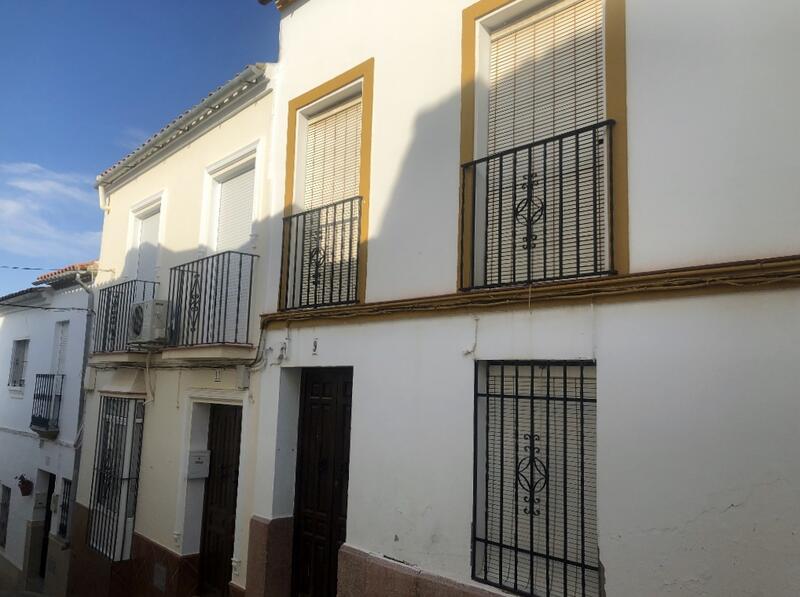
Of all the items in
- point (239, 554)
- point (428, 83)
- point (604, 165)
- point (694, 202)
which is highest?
point (428, 83)

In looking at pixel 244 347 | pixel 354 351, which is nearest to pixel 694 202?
pixel 354 351

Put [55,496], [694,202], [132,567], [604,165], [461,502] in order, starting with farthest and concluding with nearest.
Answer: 1. [55,496]
2. [132,567]
3. [461,502]
4. [604,165]
5. [694,202]

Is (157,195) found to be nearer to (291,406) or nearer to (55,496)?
(291,406)

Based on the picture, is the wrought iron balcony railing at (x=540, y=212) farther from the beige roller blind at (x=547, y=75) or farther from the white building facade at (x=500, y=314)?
the beige roller blind at (x=547, y=75)

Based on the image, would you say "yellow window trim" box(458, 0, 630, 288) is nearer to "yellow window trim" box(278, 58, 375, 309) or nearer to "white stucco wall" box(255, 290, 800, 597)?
"white stucco wall" box(255, 290, 800, 597)

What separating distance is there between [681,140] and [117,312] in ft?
28.4

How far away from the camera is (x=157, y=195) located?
31.7 feet

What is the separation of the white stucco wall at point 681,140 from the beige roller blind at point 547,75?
0.34 m

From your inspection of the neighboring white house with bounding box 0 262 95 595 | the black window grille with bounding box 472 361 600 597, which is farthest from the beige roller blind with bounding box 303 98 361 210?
the neighboring white house with bounding box 0 262 95 595

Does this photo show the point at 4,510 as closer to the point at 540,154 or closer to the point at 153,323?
the point at 153,323

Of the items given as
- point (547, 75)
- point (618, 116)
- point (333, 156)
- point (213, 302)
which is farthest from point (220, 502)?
point (618, 116)

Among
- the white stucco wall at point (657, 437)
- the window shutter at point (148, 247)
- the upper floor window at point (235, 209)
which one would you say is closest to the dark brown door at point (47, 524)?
the window shutter at point (148, 247)

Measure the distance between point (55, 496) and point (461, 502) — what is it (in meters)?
10.6

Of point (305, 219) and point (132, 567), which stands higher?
point (305, 219)
